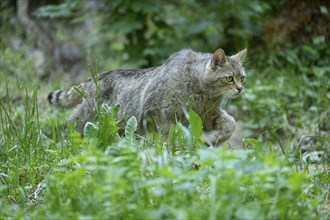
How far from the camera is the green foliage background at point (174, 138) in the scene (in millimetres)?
2344

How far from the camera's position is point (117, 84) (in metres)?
5.19

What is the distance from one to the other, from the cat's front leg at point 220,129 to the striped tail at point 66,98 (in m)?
1.49

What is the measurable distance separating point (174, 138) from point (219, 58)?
1.42m

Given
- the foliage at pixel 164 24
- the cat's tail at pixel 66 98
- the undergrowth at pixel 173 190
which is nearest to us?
the undergrowth at pixel 173 190

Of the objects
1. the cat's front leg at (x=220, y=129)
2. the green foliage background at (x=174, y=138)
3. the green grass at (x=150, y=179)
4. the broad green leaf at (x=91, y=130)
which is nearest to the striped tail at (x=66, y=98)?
the green foliage background at (x=174, y=138)

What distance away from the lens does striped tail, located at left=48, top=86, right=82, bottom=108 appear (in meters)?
5.43

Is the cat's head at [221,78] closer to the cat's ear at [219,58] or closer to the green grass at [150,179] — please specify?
the cat's ear at [219,58]

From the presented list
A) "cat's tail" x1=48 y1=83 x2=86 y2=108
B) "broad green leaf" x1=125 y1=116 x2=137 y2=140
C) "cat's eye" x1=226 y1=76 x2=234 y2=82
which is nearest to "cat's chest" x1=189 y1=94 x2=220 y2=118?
"cat's eye" x1=226 y1=76 x2=234 y2=82

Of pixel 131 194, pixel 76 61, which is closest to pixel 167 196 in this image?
pixel 131 194

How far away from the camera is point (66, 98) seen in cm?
544

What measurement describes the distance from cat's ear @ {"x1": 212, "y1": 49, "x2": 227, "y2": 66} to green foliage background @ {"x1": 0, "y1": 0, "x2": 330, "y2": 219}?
0.39 metres

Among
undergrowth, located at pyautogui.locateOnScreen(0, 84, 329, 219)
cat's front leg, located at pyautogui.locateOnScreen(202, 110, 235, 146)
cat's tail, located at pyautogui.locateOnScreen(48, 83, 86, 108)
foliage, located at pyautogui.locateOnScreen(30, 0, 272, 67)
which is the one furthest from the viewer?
foliage, located at pyautogui.locateOnScreen(30, 0, 272, 67)

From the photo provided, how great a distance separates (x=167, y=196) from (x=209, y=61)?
2529 millimetres

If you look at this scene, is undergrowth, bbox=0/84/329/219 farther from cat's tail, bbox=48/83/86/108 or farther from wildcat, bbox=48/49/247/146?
cat's tail, bbox=48/83/86/108
